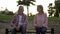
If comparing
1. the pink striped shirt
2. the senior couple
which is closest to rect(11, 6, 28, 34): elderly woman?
the senior couple

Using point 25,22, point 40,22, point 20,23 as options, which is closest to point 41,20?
point 40,22

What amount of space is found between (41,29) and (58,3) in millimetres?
34294

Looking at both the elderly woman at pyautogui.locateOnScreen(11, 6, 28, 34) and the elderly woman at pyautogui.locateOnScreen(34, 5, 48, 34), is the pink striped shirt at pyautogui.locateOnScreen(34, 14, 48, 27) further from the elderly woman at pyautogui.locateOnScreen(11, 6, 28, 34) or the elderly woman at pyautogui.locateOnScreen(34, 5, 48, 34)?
the elderly woman at pyautogui.locateOnScreen(11, 6, 28, 34)

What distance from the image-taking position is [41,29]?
8.38m

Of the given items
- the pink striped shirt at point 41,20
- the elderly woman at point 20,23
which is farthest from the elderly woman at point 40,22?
the elderly woman at point 20,23

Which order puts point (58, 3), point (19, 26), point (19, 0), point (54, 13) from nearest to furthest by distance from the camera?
point (19, 26), point (58, 3), point (54, 13), point (19, 0)

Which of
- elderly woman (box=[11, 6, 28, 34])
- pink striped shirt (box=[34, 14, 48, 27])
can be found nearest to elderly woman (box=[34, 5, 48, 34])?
pink striped shirt (box=[34, 14, 48, 27])

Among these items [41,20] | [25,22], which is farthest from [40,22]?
[25,22]

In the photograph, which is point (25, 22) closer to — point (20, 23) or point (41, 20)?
point (20, 23)

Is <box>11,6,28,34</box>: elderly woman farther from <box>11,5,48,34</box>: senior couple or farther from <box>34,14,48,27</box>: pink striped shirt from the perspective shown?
<box>34,14,48,27</box>: pink striped shirt

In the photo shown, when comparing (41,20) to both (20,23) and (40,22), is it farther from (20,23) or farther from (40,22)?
(20,23)

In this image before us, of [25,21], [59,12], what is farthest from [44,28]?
[59,12]

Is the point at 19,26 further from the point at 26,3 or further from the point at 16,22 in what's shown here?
the point at 26,3

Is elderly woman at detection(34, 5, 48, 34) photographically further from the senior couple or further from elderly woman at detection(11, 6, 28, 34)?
elderly woman at detection(11, 6, 28, 34)
